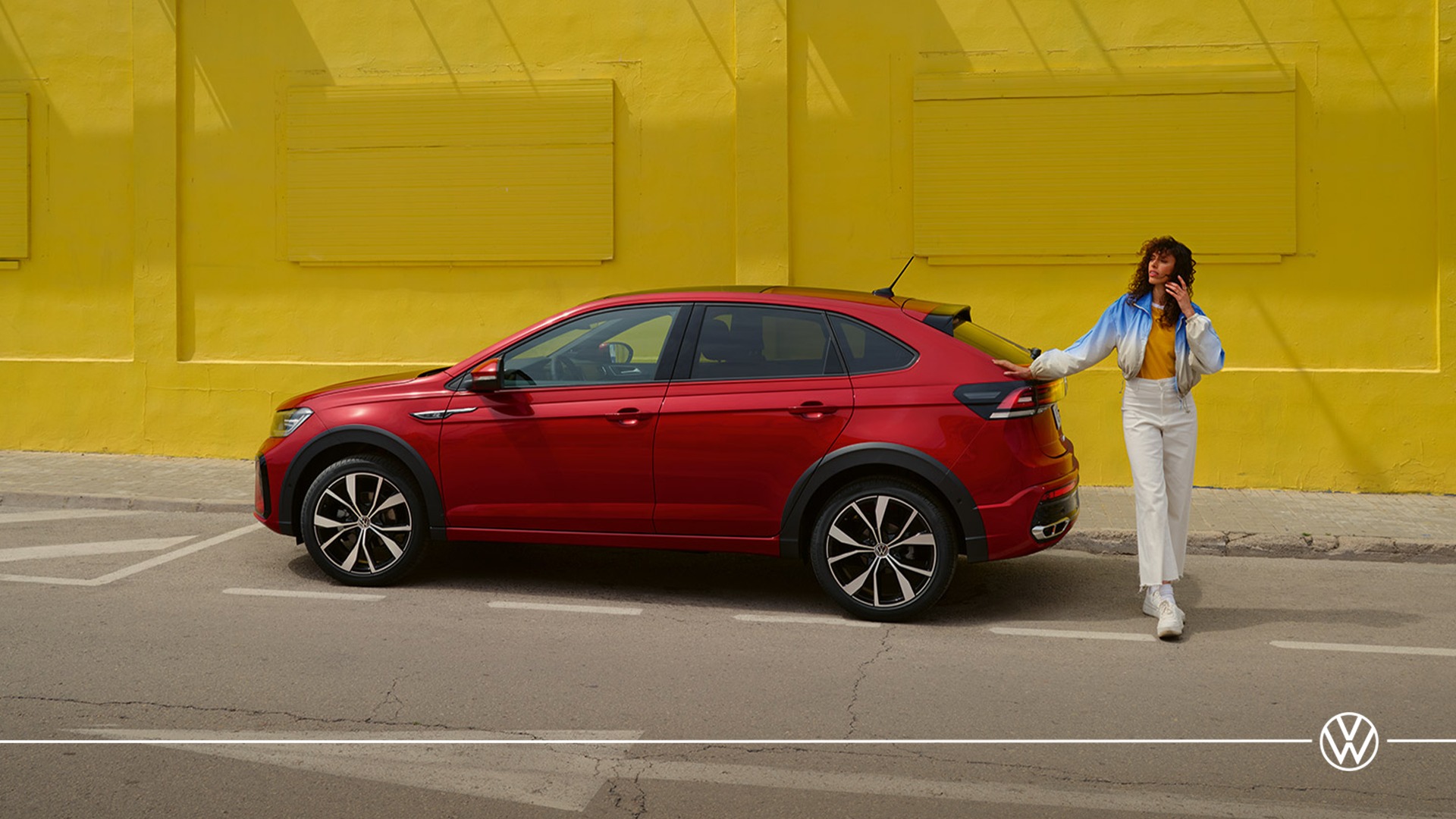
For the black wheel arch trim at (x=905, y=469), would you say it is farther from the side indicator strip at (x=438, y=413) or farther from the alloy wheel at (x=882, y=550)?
the side indicator strip at (x=438, y=413)

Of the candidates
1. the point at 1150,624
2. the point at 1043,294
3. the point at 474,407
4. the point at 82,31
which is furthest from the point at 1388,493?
the point at 82,31

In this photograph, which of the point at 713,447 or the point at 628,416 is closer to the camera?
the point at 713,447

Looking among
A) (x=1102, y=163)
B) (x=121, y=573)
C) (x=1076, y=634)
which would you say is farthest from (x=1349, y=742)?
(x=1102, y=163)

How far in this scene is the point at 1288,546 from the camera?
27.7ft

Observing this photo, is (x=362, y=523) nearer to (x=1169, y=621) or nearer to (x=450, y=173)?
(x=1169, y=621)

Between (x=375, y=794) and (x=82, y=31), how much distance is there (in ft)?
34.4

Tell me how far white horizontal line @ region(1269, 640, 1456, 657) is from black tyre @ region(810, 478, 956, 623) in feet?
5.20

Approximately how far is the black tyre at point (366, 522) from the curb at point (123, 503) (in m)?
2.75

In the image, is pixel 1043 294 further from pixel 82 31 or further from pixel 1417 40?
pixel 82 31

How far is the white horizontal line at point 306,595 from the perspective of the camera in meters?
6.95

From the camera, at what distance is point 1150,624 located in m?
6.59

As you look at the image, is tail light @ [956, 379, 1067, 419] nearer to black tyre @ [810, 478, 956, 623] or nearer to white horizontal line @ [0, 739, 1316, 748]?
black tyre @ [810, 478, 956, 623]

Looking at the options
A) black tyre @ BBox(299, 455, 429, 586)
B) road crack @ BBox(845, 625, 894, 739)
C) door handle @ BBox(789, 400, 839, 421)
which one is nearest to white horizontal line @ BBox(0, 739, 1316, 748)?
road crack @ BBox(845, 625, 894, 739)

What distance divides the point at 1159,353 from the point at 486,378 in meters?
3.42
